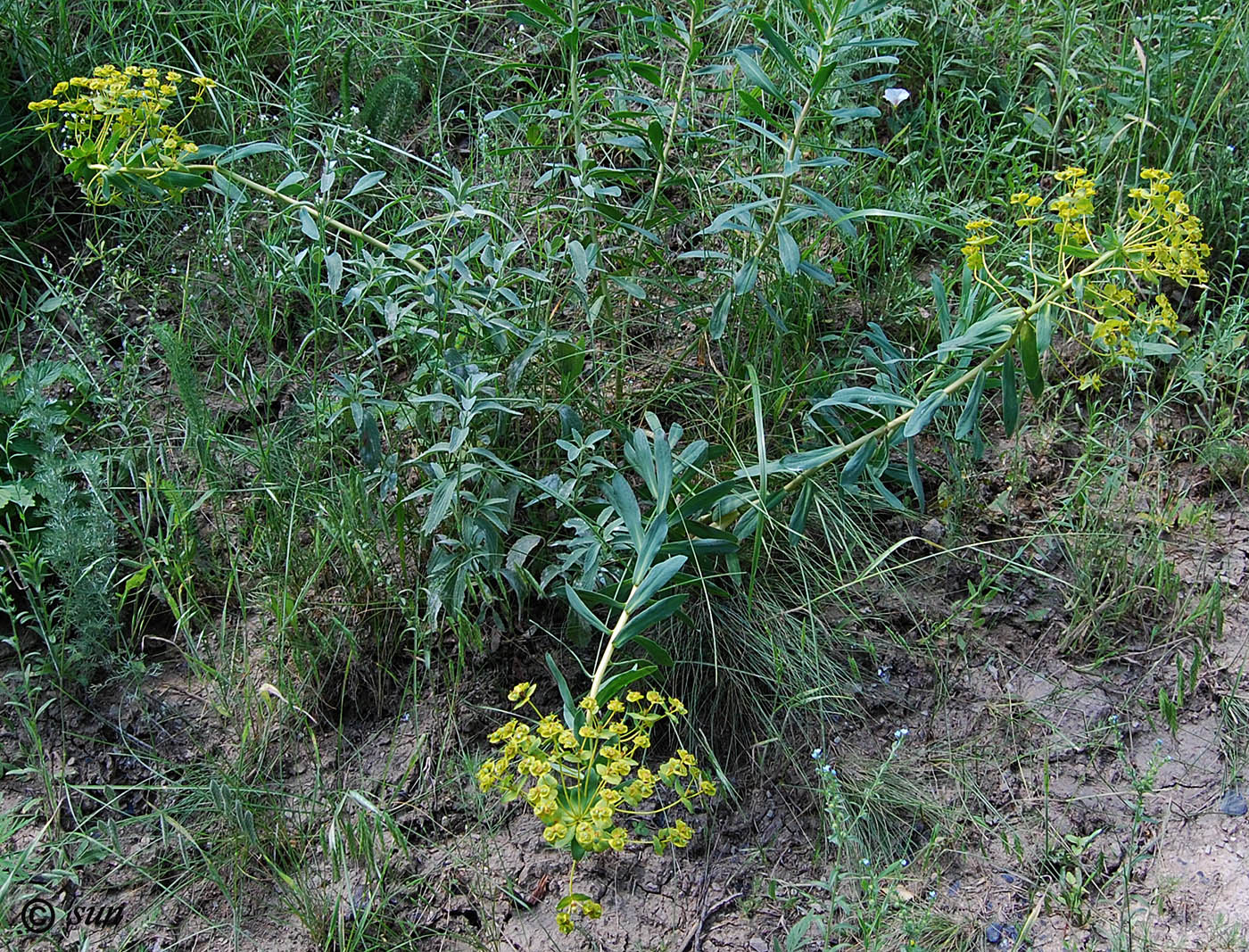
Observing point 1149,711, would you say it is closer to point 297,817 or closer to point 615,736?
point 615,736

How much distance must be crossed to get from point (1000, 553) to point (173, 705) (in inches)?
76.2

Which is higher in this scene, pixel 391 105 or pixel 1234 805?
pixel 391 105

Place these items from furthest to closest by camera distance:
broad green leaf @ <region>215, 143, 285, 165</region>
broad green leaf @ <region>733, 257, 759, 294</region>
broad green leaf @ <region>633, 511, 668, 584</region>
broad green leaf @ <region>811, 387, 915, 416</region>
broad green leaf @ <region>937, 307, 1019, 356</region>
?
broad green leaf @ <region>733, 257, 759, 294</region> < broad green leaf @ <region>215, 143, 285, 165</region> < broad green leaf @ <region>811, 387, 915, 416</region> < broad green leaf @ <region>937, 307, 1019, 356</region> < broad green leaf @ <region>633, 511, 668, 584</region>

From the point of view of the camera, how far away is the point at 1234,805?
7.28ft

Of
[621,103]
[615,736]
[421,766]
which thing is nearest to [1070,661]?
[615,736]

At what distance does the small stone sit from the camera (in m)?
2.21

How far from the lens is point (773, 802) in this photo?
7.41ft

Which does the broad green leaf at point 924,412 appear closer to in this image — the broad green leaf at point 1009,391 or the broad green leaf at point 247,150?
the broad green leaf at point 1009,391

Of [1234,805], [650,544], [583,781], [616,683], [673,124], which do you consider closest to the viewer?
[583,781]

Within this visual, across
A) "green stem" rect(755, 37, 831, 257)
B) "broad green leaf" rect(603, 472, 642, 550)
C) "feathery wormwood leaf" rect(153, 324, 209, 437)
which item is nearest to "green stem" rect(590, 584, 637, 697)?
"broad green leaf" rect(603, 472, 642, 550)

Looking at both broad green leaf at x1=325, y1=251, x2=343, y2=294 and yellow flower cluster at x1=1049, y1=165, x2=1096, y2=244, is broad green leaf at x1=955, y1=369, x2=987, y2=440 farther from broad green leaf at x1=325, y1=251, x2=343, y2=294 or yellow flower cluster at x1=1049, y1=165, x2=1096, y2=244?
broad green leaf at x1=325, y1=251, x2=343, y2=294

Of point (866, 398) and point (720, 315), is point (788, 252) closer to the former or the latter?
point (720, 315)

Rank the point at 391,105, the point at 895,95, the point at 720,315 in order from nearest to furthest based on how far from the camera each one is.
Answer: the point at 720,315
the point at 895,95
the point at 391,105

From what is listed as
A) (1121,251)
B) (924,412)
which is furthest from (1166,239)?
(924,412)
